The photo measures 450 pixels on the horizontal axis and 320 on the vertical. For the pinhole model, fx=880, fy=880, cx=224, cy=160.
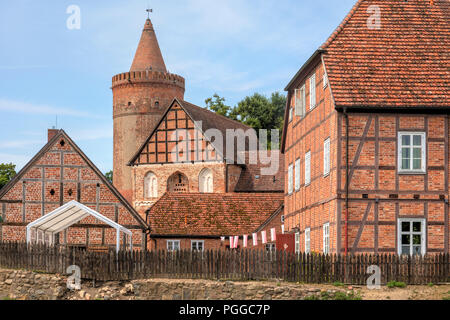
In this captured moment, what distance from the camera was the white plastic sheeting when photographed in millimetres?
33094

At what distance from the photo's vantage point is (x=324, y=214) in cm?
2980

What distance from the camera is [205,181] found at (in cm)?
5766

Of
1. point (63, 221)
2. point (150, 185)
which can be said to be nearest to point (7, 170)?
point (150, 185)

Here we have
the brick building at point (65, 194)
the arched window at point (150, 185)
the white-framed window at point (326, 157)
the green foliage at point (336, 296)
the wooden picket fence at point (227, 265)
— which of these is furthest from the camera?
the arched window at point (150, 185)

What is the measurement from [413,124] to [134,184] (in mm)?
32813

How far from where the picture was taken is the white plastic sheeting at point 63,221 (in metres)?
33.1

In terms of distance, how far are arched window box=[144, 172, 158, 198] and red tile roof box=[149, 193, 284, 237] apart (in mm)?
11783

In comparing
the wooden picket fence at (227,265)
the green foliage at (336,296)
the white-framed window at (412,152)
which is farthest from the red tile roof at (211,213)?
the green foliage at (336,296)

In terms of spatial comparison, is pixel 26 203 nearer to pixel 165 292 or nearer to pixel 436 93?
pixel 165 292

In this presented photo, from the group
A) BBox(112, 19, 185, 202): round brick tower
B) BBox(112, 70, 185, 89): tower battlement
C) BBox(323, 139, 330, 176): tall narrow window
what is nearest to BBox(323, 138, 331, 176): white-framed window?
BBox(323, 139, 330, 176): tall narrow window

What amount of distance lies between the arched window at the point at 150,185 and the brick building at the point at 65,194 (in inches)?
740

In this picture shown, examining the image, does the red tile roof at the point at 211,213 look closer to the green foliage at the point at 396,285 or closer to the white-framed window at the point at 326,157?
the white-framed window at the point at 326,157

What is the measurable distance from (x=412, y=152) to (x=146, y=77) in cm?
4331
